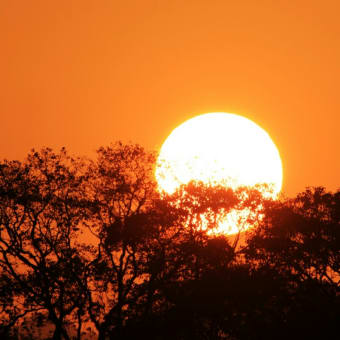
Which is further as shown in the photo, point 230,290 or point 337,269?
point 337,269

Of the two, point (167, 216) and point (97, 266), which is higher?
point (167, 216)

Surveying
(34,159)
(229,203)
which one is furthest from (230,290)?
(34,159)

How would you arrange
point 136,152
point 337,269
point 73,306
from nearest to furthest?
point 73,306, point 136,152, point 337,269

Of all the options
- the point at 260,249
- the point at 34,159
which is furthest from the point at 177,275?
Result: the point at 34,159

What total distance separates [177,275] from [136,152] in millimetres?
9146

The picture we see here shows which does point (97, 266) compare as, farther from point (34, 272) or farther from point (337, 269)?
point (337, 269)

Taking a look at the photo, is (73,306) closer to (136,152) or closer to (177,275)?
(177,275)

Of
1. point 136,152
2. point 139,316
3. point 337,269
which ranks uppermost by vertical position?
point 136,152

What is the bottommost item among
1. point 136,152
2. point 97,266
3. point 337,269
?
point 97,266

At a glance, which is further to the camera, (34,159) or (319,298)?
(319,298)

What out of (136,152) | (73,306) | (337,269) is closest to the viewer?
(73,306)

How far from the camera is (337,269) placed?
45312mm

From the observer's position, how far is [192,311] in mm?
41125

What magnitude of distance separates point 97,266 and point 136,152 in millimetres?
8463
